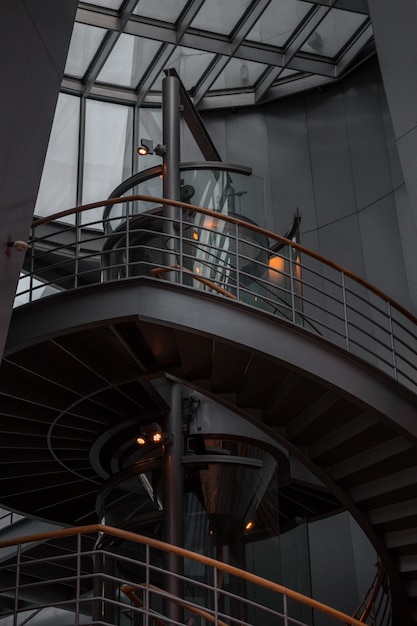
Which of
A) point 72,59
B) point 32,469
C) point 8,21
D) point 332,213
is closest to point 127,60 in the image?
point 72,59

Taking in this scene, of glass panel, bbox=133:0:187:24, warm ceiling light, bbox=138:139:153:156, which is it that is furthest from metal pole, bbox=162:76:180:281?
glass panel, bbox=133:0:187:24

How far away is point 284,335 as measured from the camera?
947 cm

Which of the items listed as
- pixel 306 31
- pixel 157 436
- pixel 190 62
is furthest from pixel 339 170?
pixel 157 436

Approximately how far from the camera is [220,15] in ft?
55.8

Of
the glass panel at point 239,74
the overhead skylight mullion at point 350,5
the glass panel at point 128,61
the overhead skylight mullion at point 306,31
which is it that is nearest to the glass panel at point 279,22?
the overhead skylight mullion at point 306,31

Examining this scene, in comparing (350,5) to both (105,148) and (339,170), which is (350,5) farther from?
(105,148)

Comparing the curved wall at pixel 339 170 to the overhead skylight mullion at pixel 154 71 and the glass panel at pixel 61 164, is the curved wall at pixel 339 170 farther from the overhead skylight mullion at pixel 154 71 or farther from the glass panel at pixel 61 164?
the glass panel at pixel 61 164

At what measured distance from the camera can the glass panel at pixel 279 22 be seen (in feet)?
55.4

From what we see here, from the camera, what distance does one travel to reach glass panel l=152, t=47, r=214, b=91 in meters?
18.6

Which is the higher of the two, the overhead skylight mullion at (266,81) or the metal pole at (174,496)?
the overhead skylight mullion at (266,81)

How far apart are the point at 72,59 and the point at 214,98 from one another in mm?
3378

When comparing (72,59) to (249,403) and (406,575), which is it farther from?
(406,575)

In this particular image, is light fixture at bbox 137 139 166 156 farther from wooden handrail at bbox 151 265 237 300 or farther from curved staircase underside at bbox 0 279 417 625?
curved staircase underside at bbox 0 279 417 625

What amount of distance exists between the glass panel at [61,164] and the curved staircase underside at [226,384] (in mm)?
8394
